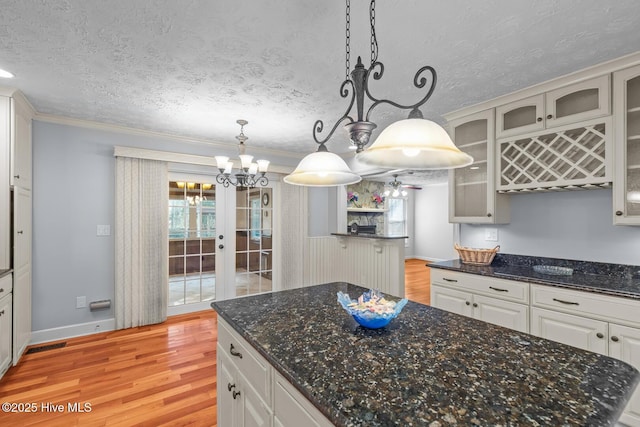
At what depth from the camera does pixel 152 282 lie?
12.0 ft

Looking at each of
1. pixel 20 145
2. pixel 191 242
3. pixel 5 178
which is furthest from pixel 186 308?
pixel 20 145

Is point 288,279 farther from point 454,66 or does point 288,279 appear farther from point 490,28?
point 490,28

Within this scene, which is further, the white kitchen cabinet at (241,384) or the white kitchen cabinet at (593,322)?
the white kitchen cabinet at (593,322)

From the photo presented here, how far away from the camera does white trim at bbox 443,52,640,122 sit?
1910 millimetres

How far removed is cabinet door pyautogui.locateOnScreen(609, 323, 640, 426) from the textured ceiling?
169 centimetres

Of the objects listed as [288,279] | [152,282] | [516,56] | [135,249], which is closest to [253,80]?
[516,56]

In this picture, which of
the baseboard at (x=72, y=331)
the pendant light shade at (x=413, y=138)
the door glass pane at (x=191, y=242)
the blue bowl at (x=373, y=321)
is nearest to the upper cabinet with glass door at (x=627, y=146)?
the pendant light shade at (x=413, y=138)

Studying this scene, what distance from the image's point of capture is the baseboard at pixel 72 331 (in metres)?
3.12

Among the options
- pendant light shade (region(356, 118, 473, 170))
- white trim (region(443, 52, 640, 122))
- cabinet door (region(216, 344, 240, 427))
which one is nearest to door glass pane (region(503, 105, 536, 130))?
white trim (region(443, 52, 640, 122))

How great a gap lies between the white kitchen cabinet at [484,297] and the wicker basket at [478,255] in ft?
1.10

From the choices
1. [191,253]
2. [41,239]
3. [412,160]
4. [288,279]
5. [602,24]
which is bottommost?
[288,279]

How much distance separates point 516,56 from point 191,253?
4062 mm

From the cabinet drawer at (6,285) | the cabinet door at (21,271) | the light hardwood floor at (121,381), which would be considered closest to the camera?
the light hardwood floor at (121,381)

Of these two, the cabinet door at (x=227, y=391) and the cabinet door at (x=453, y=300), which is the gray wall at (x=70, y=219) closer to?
the cabinet door at (x=227, y=391)
